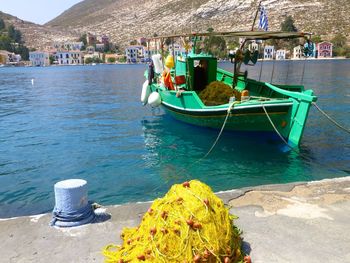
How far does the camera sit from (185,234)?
3.90 metres

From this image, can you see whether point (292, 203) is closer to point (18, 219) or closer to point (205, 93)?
point (18, 219)

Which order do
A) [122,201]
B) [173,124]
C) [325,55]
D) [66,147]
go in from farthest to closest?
[325,55] → [173,124] → [66,147] → [122,201]

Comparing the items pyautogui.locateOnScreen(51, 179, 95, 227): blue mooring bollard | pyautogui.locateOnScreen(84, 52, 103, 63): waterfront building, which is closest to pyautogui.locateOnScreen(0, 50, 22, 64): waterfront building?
pyautogui.locateOnScreen(84, 52, 103, 63): waterfront building

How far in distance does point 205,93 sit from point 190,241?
34.4 feet

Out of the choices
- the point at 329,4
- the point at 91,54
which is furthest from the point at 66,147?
the point at 91,54

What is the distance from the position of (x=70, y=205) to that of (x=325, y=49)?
509 ft

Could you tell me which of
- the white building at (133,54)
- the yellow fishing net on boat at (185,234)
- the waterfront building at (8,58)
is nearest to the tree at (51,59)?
the waterfront building at (8,58)

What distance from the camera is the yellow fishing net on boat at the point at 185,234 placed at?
12.7 ft

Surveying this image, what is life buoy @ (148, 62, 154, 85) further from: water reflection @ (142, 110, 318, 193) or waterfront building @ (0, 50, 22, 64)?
waterfront building @ (0, 50, 22, 64)

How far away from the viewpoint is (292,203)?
227 inches

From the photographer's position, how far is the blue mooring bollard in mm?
5176

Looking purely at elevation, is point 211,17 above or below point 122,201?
above

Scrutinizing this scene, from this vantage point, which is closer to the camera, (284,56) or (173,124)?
(173,124)

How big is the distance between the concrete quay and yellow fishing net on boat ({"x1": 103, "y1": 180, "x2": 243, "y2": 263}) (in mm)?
485
